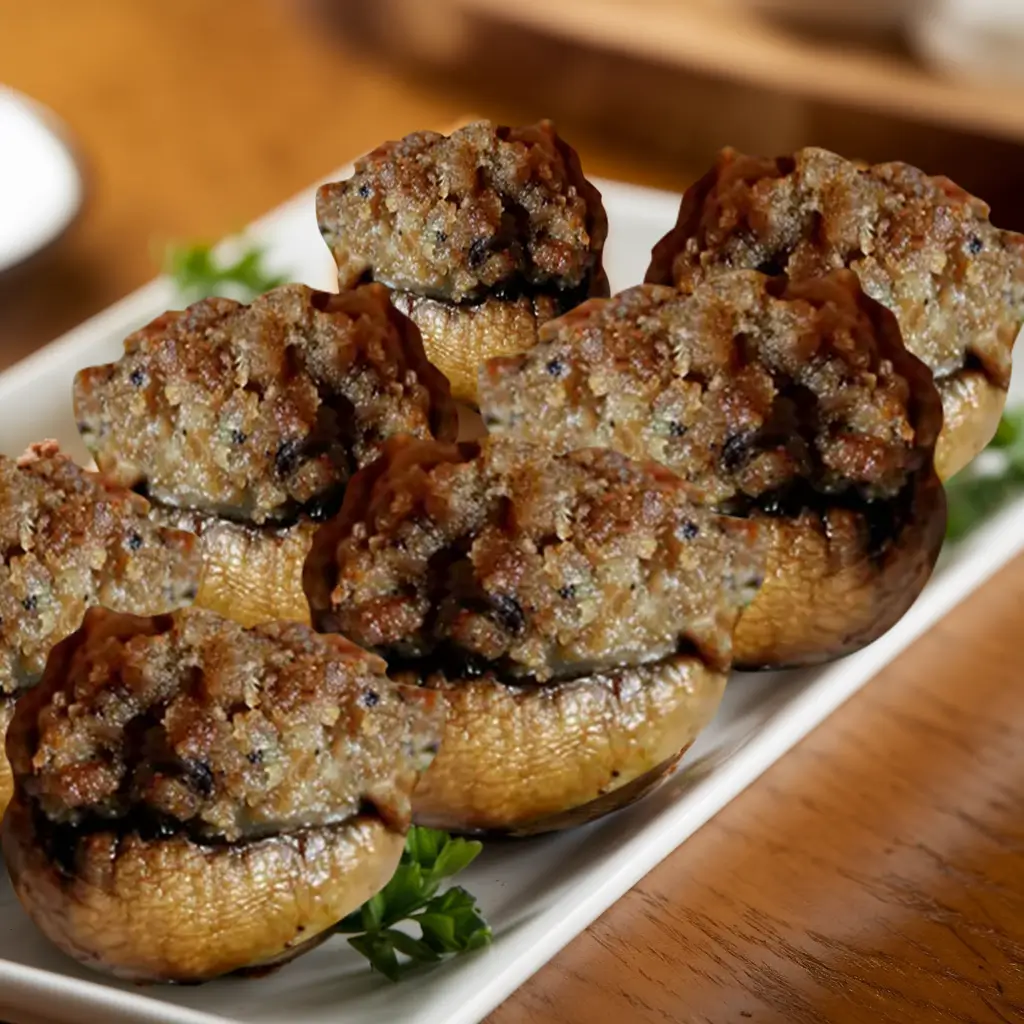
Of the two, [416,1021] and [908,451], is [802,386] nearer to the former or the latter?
[908,451]

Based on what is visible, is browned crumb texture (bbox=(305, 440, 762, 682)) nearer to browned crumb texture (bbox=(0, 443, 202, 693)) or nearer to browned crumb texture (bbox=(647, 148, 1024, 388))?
browned crumb texture (bbox=(0, 443, 202, 693))

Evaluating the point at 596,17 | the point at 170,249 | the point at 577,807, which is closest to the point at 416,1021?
the point at 577,807

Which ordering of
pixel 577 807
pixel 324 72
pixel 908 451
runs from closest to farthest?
pixel 577 807, pixel 908 451, pixel 324 72

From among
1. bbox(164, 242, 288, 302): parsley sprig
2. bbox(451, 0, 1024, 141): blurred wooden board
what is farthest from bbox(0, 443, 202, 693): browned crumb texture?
bbox(451, 0, 1024, 141): blurred wooden board

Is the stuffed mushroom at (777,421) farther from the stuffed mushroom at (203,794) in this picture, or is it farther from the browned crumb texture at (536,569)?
the stuffed mushroom at (203,794)

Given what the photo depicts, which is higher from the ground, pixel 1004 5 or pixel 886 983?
pixel 1004 5
